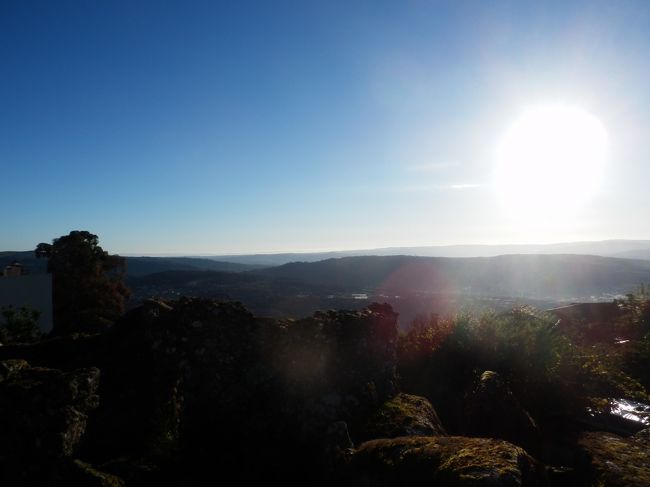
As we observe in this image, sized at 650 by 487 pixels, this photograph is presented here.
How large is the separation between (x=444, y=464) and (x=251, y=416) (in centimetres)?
251

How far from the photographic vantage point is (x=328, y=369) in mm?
5945

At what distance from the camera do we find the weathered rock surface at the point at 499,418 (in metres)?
6.02

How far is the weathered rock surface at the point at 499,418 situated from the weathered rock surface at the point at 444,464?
190 cm

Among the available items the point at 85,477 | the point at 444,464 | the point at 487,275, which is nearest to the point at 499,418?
the point at 444,464

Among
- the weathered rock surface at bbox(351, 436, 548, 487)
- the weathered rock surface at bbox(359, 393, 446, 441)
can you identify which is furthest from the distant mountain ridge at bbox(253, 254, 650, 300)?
the weathered rock surface at bbox(351, 436, 548, 487)

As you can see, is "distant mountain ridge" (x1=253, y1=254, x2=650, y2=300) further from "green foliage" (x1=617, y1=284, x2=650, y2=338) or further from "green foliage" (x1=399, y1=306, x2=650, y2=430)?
"green foliage" (x1=399, y1=306, x2=650, y2=430)

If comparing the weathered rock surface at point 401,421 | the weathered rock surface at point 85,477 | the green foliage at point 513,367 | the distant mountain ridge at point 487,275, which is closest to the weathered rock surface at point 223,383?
the weathered rock surface at point 401,421

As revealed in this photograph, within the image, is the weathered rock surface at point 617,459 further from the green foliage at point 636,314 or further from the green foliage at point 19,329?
the green foliage at point 19,329

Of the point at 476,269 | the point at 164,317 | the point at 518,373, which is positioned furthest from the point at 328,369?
the point at 476,269

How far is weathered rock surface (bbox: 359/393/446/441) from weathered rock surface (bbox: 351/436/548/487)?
0.81 m

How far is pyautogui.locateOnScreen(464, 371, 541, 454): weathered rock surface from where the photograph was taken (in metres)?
6.02

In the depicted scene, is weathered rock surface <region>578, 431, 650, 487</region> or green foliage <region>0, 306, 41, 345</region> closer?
weathered rock surface <region>578, 431, 650, 487</region>

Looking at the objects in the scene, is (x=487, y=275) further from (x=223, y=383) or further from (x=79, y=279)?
(x=223, y=383)

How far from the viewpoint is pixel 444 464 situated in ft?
12.9
